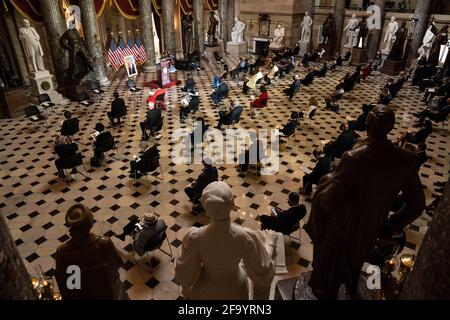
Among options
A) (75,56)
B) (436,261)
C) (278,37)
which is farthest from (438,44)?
(436,261)

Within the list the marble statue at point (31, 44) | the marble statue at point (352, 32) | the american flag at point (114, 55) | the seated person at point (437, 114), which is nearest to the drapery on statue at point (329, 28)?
the marble statue at point (352, 32)

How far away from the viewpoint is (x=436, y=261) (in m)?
1.94

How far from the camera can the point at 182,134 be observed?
34.2 feet

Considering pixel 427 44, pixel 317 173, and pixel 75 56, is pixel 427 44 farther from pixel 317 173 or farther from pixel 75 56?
pixel 75 56

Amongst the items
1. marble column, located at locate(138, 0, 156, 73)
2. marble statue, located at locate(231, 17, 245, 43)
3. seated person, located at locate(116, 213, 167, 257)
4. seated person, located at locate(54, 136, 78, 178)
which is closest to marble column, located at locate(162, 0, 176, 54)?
marble column, located at locate(138, 0, 156, 73)

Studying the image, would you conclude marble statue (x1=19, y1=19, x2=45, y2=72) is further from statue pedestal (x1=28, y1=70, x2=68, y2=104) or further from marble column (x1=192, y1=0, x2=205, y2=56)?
marble column (x1=192, y1=0, x2=205, y2=56)

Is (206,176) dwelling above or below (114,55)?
below

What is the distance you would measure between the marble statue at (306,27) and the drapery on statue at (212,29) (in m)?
5.85

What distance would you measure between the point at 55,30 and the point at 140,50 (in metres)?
4.45

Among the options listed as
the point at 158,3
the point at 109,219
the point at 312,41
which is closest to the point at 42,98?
the point at 109,219

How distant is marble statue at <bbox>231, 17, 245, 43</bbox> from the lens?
21.8 meters

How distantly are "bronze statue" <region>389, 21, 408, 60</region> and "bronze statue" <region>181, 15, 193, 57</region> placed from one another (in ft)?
37.3

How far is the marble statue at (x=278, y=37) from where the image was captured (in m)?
22.5

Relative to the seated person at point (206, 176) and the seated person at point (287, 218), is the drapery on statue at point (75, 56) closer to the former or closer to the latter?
the seated person at point (206, 176)
